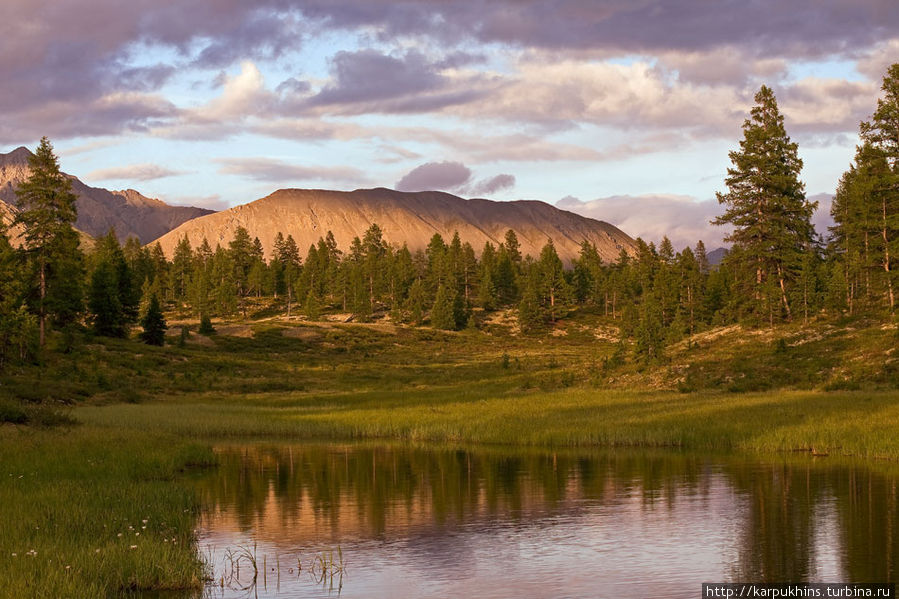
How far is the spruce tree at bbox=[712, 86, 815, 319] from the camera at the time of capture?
2859 inches

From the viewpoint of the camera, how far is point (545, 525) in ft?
73.7

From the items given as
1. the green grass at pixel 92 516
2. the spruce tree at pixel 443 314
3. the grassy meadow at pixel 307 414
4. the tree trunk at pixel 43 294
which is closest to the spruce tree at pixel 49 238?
the tree trunk at pixel 43 294

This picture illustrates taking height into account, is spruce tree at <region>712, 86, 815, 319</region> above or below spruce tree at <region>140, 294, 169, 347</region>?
above

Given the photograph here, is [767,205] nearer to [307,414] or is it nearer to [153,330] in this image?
[307,414]

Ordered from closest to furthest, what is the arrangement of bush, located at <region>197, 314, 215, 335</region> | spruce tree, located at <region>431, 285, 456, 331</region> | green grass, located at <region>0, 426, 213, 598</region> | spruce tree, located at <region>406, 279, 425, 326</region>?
green grass, located at <region>0, 426, 213, 598</region> → bush, located at <region>197, 314, 215, 335</region> → spruce tree, located at <region>431, 285, 456, 331</region> → spruce tree, located at <region>406, 279, 425, 326</region>

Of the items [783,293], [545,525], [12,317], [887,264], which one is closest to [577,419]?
[545,525]

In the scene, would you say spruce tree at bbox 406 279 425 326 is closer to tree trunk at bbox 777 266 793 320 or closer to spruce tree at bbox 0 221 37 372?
tree trunk at bbox 777 266 793 320

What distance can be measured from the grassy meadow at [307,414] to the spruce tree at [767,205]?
6797 mm

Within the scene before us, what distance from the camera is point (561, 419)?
144 ft

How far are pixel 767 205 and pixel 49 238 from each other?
63077 millimetres

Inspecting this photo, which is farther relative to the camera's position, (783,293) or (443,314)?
(443,314)

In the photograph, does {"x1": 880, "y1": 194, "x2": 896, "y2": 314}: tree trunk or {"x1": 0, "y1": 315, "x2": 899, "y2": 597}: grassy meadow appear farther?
{"x1": 880, "y1": 194, "x2": 896, "y2": 314}: tree trunk

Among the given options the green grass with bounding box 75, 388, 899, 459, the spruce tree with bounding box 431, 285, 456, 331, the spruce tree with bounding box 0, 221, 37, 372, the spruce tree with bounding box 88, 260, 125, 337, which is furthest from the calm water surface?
the spruce tree with bounding box 431, 285, 456, 331

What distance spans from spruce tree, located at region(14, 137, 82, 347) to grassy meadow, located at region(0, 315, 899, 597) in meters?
4.99
